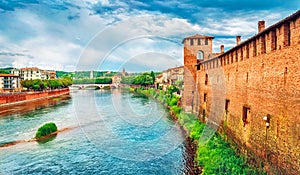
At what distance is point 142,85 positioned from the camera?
237 feet

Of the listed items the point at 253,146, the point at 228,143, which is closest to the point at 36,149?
the point at 228,143

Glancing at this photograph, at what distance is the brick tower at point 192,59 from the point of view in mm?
22484

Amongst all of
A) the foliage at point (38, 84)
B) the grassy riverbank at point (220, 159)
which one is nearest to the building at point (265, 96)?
the grassy riverbank at point (220, 159)

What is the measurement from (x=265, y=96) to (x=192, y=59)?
49.1 ft

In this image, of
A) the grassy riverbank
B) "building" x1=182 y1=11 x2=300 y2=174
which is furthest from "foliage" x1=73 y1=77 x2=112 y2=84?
the grassy riverbank

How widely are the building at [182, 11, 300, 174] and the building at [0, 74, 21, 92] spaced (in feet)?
179

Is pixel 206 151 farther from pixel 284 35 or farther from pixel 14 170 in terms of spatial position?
pixel 14 170

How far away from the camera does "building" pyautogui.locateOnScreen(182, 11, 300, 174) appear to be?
20.6 ft

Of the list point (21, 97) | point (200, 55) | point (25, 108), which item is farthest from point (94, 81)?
point (200, 55)

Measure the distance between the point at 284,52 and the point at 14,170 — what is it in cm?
1091

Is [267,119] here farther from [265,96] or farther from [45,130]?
[45,130]

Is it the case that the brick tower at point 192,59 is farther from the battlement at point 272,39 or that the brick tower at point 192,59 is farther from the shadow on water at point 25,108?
the shadow on water at point 25,108

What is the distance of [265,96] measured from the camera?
26.1 ft

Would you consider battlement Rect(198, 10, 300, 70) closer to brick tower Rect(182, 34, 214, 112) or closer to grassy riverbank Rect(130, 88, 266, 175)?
grassy riverbank Rect(130, 88, 266, 175)
